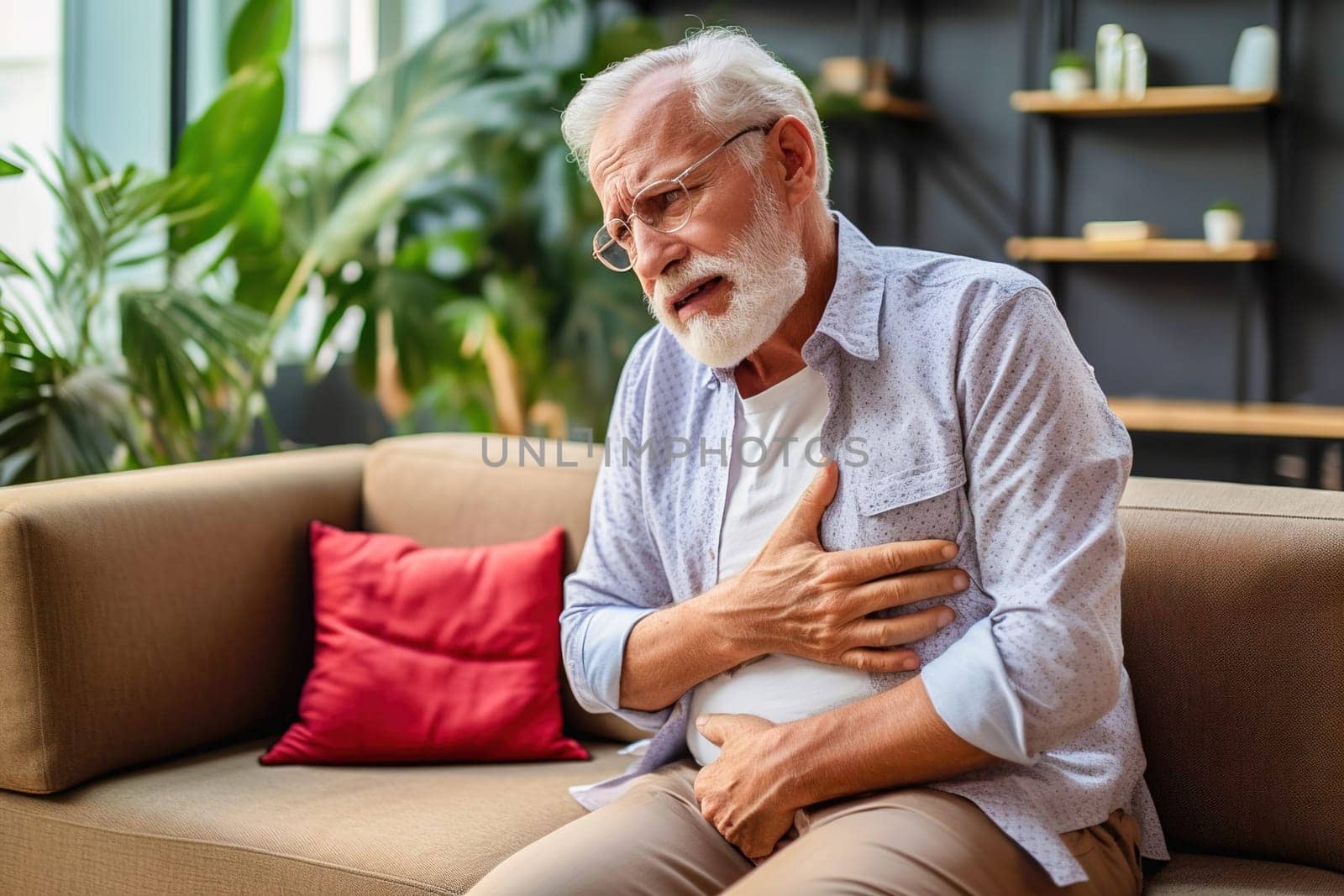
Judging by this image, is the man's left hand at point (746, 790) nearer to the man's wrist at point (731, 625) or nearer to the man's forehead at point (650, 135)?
the man's wrist at point (731, 625)

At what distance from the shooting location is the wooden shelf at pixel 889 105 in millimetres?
4211

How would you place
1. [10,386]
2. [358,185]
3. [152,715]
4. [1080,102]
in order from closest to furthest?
[152,715] < [10,386] < [358,185] < [1080,102]

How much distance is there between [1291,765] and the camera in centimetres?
147

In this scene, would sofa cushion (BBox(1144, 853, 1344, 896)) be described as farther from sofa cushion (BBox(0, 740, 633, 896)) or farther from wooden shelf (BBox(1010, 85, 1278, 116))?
wooden shelf (BBox(1010, 85, 1278, 116))

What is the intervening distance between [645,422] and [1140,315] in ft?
10.3

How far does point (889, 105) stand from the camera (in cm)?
423

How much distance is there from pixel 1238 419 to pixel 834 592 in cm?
278

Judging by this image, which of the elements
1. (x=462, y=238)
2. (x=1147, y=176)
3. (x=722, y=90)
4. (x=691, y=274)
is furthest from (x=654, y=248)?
(x=1147, y=176)

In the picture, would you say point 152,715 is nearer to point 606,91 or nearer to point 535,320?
point 606,91

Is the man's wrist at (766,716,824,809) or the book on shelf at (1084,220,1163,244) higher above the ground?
the book on shelf at (1084,220,1163,244)

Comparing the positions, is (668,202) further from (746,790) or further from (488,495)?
(488,495)

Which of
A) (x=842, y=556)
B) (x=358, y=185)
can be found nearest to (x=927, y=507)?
(x=842, y=556)

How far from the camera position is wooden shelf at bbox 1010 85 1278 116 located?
12.6ft

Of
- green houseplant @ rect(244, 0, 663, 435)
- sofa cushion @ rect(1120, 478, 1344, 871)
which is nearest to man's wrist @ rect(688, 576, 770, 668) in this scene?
sofa cushion @ rect(1120, 478, 1344, 871)
